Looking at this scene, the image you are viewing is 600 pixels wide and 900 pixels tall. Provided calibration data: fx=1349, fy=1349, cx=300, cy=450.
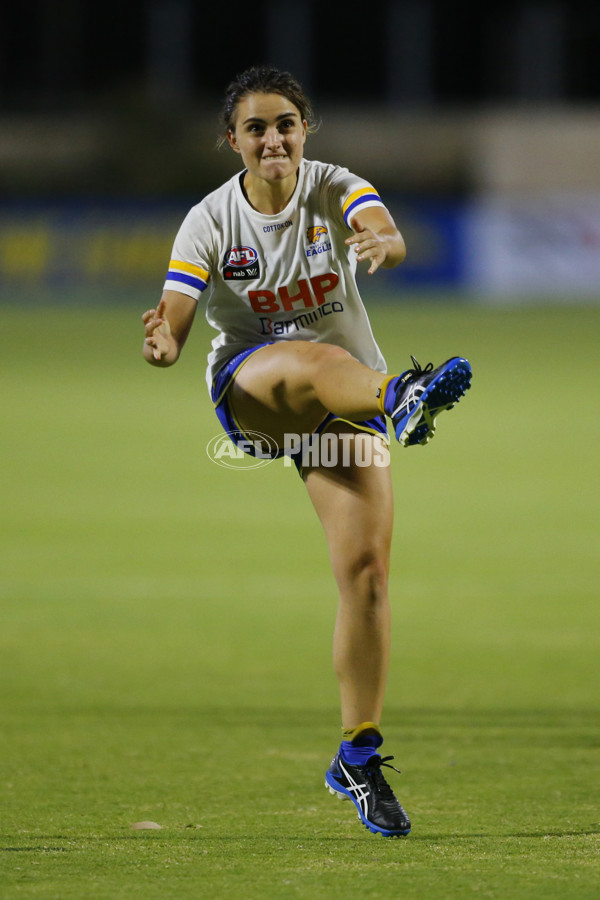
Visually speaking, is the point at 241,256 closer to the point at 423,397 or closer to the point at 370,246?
the point at 370,246

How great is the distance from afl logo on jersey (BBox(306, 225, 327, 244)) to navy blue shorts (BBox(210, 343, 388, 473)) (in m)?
0.36

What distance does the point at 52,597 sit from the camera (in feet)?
27.3

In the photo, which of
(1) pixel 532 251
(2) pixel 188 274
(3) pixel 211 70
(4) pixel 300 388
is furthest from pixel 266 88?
(3) pixel 211 70

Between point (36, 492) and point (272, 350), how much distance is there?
7.77 m

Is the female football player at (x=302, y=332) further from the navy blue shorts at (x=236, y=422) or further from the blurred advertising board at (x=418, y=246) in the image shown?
the blurred advertising board at (x=418, y=246)

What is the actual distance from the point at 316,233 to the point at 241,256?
0.81ft

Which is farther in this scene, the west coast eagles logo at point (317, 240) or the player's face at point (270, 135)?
the west coast eagles logo at point (317, 240)

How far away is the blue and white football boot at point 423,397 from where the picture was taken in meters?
3.70

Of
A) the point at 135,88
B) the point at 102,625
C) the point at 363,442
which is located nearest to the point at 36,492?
the point at 102,625

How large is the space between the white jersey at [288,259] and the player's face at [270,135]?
15 centimetres

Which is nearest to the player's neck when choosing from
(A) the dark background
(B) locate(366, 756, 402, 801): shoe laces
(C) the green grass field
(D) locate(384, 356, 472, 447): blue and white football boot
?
(D) locate(384, 356, 472, 447): blue and white football boot

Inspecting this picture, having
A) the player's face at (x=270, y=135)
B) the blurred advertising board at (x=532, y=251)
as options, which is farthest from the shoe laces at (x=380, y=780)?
the blurred advertising board at (x=532, y=251)

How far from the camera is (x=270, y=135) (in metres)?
4.10

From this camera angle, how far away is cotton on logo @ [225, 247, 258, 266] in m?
4.23
